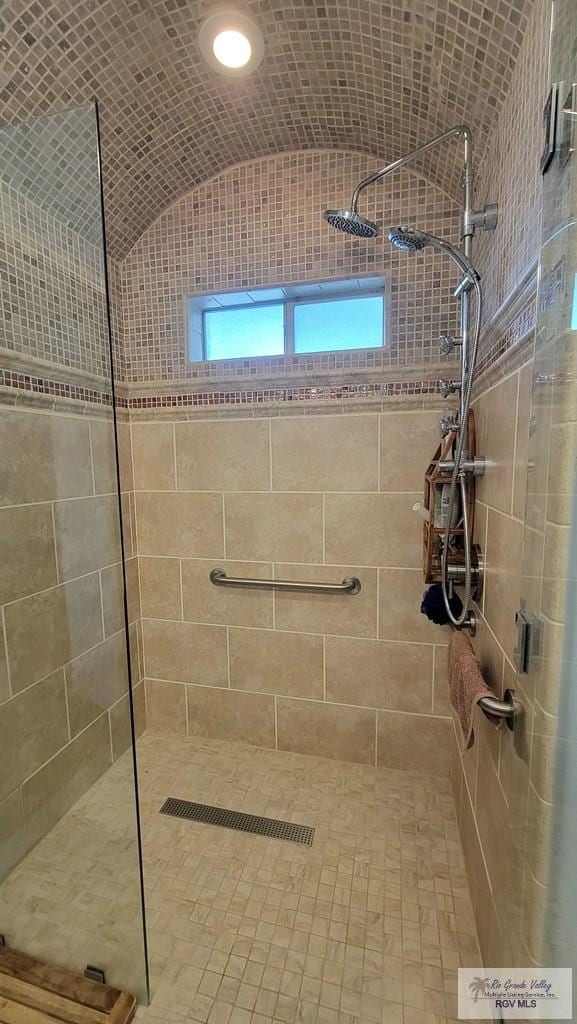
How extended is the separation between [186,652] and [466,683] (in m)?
1.33

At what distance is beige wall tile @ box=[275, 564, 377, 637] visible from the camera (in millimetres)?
1715

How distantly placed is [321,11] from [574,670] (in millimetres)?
1673

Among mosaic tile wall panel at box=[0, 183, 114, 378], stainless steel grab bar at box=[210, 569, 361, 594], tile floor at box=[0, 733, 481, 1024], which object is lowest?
tile floor at box=[0, 733, 481, 1024]

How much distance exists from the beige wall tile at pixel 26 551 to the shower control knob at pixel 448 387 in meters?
1.42

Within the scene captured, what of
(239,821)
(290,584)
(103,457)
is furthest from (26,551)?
(239,821)

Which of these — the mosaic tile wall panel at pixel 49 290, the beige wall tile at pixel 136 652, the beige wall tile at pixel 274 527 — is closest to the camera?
the mosaic tile wall panel at pixel 49 290

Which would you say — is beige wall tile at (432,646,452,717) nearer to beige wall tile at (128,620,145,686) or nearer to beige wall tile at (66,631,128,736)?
beige wall tile at (66,631,128,736)

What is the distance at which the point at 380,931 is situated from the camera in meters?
1.16

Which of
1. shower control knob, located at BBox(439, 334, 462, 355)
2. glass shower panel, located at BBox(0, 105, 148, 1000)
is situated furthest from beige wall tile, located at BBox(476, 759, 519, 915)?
shower control knob, located at BBox(439, 334, 462, 355)

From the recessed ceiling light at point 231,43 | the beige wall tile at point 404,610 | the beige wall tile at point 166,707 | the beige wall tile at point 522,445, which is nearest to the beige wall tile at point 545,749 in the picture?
the beige wall tile at point 522,445

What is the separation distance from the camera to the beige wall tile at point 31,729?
4.35ft

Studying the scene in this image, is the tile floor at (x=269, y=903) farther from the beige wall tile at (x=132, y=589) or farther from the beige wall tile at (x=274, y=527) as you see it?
the beige wall tile at (x=274, y=527)

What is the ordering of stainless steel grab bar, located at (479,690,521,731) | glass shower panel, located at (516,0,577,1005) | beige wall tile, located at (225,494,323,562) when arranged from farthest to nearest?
beige wall tile, located at (225,494,323,562), stainless steel grab bar, located at (479,690,521,731), glass shower panel, located at (516,0,577,1005)

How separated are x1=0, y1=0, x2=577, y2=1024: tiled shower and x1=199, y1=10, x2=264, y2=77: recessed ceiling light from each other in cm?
4
